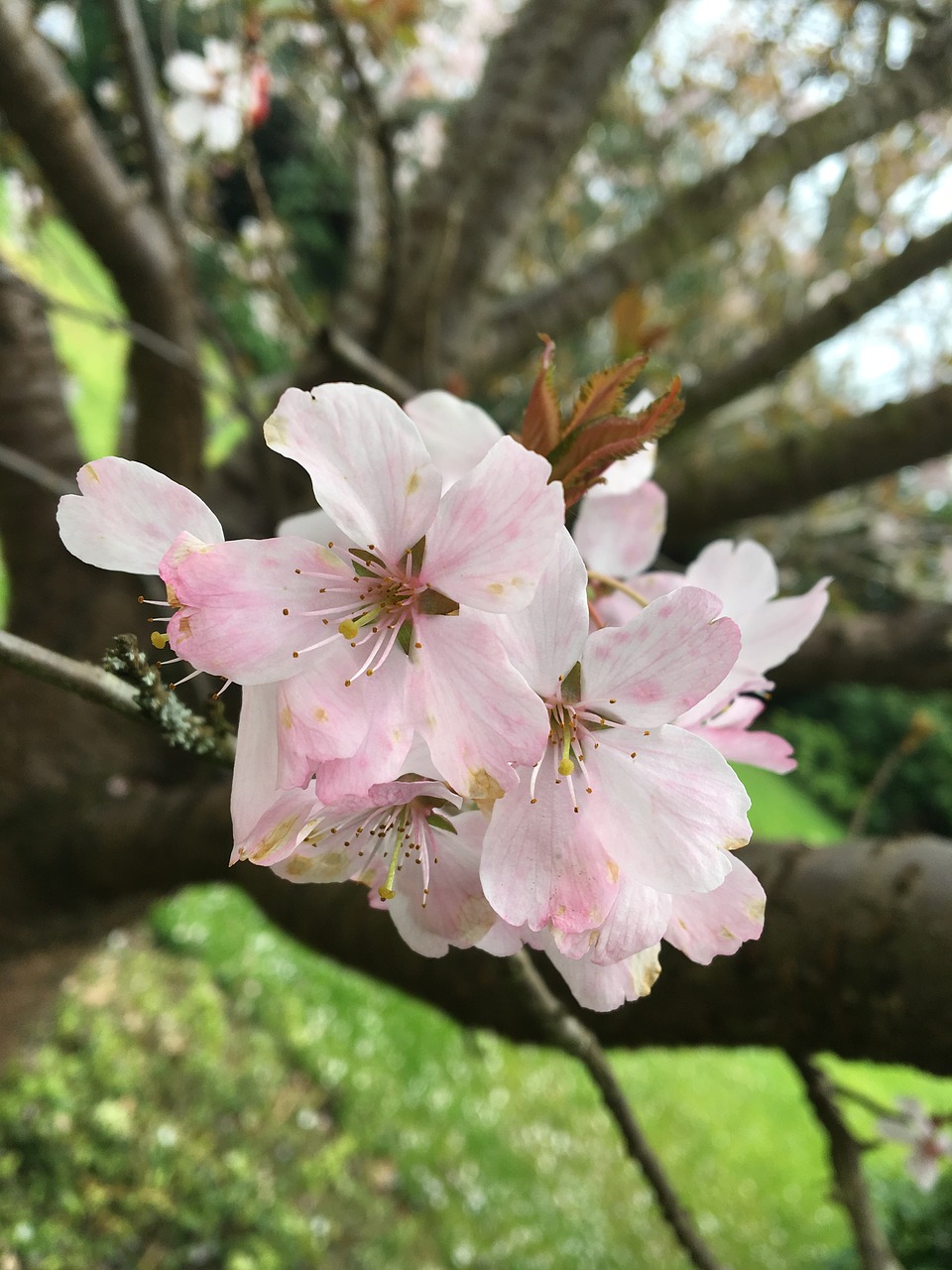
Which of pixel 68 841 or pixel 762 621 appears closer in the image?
pixel 762 621

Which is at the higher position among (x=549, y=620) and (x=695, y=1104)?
(x=549, y=620)

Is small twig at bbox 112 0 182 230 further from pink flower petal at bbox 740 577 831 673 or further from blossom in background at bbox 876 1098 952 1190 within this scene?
blossom in background at bbox 876 1098 952 1190

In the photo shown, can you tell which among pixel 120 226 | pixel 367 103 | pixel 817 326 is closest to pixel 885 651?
pixel 817 326

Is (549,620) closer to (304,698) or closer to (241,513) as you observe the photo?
(304,698)

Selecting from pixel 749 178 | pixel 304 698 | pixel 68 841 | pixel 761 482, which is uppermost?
pixel 749 178

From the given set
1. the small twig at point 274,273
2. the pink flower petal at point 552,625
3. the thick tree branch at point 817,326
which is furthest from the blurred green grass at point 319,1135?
the pink flower petal at point 552,625

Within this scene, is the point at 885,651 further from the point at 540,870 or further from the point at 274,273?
the point at 540,870

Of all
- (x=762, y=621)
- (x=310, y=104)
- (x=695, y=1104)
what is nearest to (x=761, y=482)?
(x=762, y=621)
